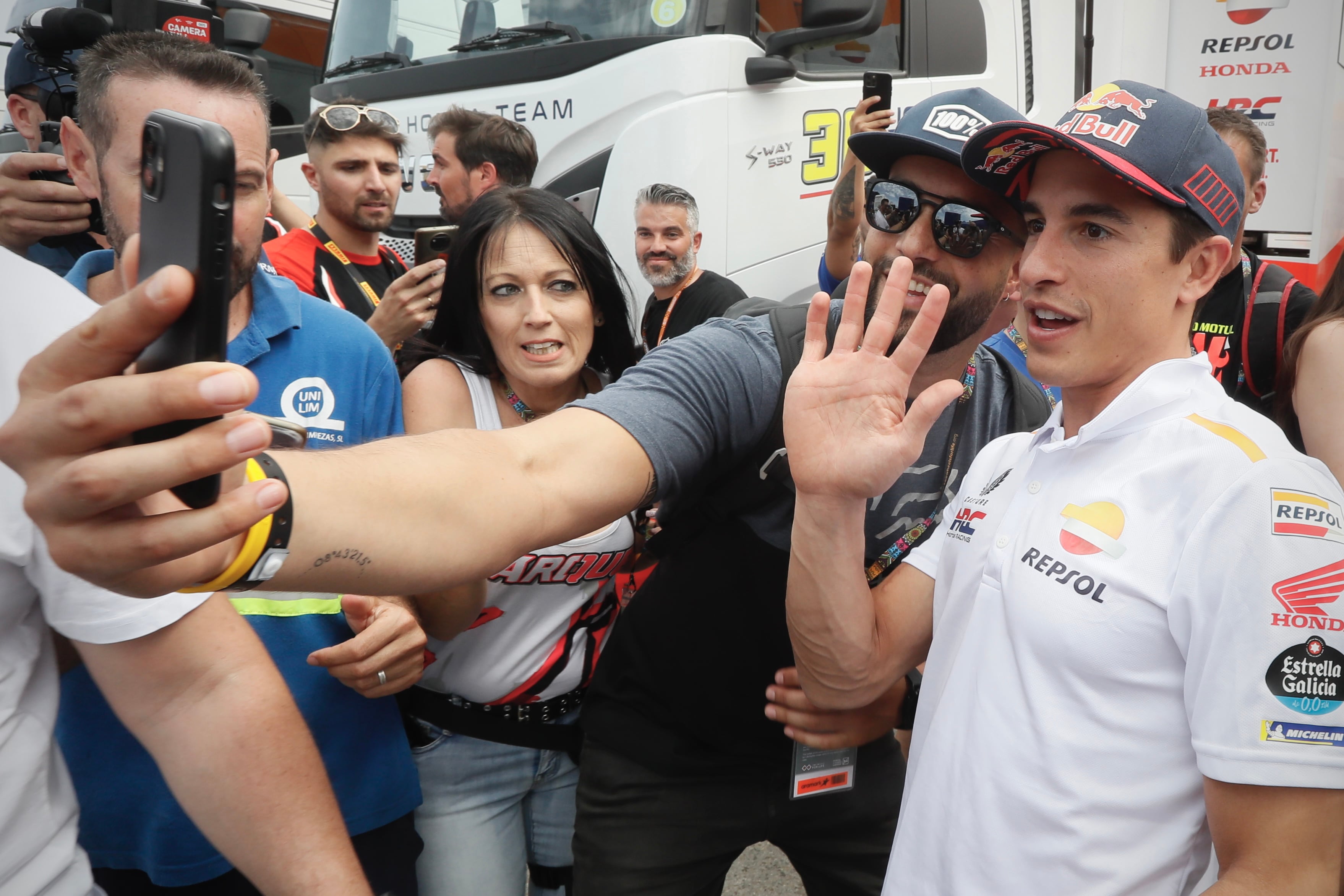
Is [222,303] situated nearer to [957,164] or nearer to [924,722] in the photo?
[924,722]

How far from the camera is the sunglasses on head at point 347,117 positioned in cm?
421

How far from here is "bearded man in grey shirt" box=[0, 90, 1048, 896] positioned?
66.7 inches

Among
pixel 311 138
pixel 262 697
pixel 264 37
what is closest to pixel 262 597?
pixel 262 697

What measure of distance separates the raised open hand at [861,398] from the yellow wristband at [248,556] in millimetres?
883

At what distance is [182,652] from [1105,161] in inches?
61.9

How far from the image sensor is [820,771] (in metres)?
2.10

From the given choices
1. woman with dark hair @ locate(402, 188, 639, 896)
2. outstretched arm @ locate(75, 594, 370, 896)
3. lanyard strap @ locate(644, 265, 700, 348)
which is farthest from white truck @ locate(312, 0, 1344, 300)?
outstretched arm @ locate(75, 594, 370, 896)

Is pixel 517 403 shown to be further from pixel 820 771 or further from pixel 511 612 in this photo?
pixel 820 771

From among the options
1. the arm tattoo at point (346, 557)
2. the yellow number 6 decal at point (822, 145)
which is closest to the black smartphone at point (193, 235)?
the arm tattoo at point (346, 557)

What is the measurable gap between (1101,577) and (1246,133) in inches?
121

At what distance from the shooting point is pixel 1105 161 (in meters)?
1.50

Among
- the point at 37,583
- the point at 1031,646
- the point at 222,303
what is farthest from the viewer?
the point at 1031,646

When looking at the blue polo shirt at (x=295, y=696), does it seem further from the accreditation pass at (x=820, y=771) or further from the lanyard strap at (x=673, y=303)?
the lanyard strap at (x=673, y=303)

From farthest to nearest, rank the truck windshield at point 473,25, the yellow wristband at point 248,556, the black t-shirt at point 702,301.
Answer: the truck windshield at point 473,25 → the black t-shirt at point 702,301 → the yellow wristband at point 248,556
